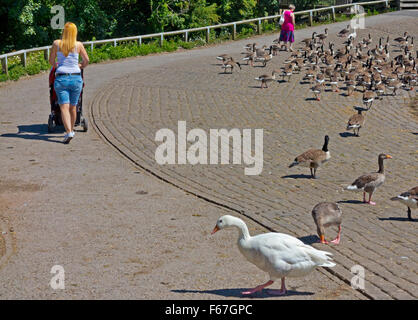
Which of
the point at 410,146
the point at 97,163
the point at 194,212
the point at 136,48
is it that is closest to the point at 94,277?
the point at 194,212

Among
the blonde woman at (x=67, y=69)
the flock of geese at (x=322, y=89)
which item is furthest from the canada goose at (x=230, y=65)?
the blonde woman at (x=67, y=69)

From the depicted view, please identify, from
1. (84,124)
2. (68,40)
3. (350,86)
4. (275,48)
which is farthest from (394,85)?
(68,40)

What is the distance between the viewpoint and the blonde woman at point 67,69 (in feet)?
50.6

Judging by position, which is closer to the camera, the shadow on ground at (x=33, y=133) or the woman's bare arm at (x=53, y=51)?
the woman's bare arm at (x=53, y=51)

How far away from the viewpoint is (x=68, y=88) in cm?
1578

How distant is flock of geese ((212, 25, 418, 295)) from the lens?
802cm

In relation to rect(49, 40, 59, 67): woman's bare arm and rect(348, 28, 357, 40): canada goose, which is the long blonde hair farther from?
rect(348, 28, 357, 40): canada goose

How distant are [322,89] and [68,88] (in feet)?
40.2

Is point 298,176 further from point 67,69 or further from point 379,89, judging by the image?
point 379,89

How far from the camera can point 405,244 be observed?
10.5 m

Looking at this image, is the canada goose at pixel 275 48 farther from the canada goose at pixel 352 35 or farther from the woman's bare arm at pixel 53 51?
the woman's bare arm at pixel 53 51

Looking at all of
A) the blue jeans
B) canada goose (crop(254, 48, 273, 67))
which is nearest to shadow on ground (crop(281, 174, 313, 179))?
the blue jeans

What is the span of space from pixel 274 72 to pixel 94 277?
63.7 feet
